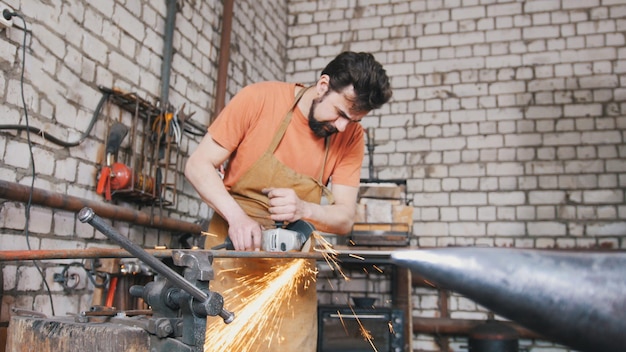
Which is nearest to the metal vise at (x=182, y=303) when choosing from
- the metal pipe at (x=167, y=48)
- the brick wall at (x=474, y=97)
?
the metal pipe at (x=167, y=48)

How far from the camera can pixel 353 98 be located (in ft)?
8.12

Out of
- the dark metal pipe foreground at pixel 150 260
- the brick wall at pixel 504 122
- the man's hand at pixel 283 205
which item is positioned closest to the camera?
the dark metal pipe foreground at pixel 150 260

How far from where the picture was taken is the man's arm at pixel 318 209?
2252 mm

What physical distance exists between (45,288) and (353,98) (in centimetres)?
188

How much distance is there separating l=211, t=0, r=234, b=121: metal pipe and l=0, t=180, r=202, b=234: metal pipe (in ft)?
3.76

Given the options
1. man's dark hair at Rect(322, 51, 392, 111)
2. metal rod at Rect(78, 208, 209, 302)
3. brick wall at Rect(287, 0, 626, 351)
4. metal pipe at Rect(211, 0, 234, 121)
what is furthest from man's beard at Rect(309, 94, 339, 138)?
brick wall at Rect(287, 0, 626, 351)

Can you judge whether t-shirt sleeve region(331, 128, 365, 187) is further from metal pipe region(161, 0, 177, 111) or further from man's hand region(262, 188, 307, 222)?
metal pipe region(161, 0, 177, 111)

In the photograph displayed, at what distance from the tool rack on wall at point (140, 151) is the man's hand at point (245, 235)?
1195 millimetres

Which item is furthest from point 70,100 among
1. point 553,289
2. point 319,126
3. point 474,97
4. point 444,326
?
point 474,97

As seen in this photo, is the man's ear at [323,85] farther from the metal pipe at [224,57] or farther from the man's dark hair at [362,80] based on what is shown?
the metal pipe at [224,57]

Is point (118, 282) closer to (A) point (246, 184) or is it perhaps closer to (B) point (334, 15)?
(A) point (246, 184)

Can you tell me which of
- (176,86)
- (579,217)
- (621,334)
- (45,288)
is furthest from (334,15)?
(621,334)

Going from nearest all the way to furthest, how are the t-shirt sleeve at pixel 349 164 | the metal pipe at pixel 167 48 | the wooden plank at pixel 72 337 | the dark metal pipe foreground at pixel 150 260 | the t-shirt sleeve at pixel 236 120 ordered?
the dark metal pipe foreground at pixel 150 260 < the wooden plank at pixel 72 337 < the t-shirt sleeve at pixel 236 120 < the t-shirt sleeve at pixel 349 164 < the metal pipe at pixel 167 48

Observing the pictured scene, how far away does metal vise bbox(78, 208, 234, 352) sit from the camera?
1.15 metres
